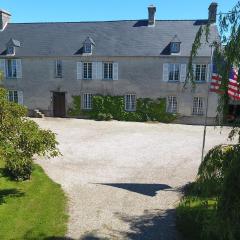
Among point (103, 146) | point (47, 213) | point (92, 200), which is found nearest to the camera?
point (47, 213)

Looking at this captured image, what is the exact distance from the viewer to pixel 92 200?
13.7 metres

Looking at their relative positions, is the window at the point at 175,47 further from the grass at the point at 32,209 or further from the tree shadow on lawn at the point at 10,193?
the tree shadow on lawn at the point at 10,193

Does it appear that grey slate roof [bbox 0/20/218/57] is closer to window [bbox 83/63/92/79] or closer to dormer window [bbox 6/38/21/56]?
dormer window [bbox 6/38/21/56]

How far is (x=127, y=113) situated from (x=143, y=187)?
1692 centimetres

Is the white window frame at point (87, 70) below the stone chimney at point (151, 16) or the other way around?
below

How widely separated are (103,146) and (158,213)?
32.7 ft

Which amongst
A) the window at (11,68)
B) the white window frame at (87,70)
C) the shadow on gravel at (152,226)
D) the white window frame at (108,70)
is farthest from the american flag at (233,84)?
the window at (11,68)

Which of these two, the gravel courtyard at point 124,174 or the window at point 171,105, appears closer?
the gravel courtyard at point 124,174

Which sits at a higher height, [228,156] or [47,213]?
[228,156]

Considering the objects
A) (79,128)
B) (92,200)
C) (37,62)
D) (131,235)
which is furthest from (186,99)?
(131,235)

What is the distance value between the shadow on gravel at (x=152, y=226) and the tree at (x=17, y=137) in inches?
155

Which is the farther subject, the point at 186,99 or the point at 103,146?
the point at 186,99

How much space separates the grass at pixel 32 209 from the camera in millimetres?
11258

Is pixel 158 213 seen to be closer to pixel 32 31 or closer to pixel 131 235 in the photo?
pixel 131 235
